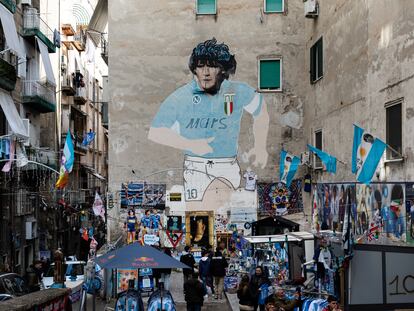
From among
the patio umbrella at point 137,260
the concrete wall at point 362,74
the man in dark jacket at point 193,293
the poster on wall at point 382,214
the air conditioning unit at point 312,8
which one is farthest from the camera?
the air conditioning unit at point 312,8

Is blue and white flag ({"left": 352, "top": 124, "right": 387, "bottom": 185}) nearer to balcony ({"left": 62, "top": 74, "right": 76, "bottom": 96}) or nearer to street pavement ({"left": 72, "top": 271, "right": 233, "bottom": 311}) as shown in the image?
street pavement ({"left": 72, "top": 271, "right": 233, "bottom": 311})

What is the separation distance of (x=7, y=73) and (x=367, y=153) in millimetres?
16812

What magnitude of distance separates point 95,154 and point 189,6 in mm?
26217

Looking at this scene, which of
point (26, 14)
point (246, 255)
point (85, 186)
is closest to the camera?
point (246, 255)

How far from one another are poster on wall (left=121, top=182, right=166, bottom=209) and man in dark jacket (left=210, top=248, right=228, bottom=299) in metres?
7.50

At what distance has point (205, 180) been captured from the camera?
25.7 metres

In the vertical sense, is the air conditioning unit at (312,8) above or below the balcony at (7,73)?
above

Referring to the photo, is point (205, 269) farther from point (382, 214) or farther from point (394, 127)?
point (394, 127)

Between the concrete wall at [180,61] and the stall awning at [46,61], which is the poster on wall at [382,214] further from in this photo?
the stall awning at [46,61]

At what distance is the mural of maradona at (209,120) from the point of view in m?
25.8

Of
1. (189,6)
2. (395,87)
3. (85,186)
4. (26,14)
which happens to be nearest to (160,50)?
(189,6)

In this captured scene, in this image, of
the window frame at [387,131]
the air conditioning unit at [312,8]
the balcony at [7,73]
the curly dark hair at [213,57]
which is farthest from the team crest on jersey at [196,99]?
the window frame at [387,131]

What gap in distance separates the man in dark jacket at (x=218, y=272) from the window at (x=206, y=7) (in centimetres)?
1140

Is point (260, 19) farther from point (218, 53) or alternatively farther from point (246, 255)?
point (246, 255)
